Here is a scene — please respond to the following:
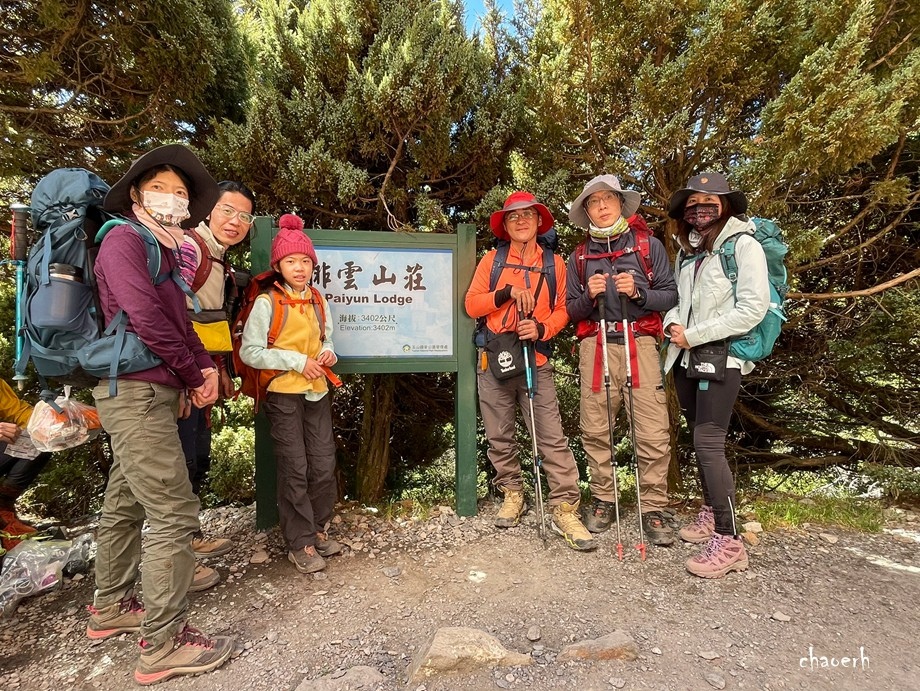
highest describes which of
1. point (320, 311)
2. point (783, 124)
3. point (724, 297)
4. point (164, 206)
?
point (783, 124)

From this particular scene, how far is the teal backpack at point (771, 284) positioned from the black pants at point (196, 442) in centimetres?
379

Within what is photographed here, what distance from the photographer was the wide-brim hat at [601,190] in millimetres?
4117

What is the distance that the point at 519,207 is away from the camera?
4.16m

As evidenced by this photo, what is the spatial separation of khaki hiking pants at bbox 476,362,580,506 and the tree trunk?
1.30 m

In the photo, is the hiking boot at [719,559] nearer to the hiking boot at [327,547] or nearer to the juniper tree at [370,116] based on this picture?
the hiking boot at [327,547]

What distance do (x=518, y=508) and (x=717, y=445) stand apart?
5.61 feet

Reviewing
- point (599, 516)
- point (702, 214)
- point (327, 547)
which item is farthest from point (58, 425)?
point (702, 214)

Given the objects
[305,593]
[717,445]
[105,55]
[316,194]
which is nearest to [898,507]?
[717,445]

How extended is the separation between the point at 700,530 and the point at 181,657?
3590mm

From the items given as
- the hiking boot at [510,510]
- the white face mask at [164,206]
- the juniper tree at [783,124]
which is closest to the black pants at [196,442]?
the white face mask at [164,206]

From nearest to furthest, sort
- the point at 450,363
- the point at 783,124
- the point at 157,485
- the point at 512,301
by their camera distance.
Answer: the point at 157,485
the point at 783,124
the point at 512,301
the point at 450,363

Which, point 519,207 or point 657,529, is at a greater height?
point 519,207

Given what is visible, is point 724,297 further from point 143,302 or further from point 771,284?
point 143,302

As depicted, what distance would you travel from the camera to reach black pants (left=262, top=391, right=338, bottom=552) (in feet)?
12.3
